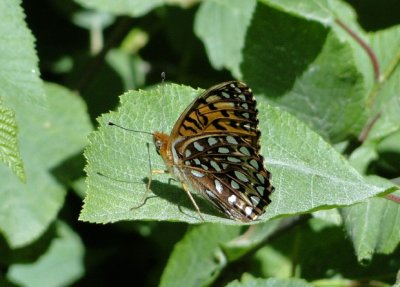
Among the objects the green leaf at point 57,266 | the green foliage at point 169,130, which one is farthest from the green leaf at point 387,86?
the green leaf at point 57,266

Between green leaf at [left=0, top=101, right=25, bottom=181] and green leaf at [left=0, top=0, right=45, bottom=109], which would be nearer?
green leaf at [left=0, top=101, right=25, bottom=181]

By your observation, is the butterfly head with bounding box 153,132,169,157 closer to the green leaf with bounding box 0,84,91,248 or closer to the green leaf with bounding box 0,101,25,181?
the green leaf with bounding box 0,101,25,181

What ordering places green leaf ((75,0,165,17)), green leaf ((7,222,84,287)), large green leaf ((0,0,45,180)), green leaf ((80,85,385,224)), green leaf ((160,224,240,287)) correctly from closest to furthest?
green leaf ((80,85,385,224)) < large green leaf ((0,0,45,180)) < green leaf ((160,224,240,287)) < green leaf ((75,0,165,17)) < green leaf ((7,222,84,287))

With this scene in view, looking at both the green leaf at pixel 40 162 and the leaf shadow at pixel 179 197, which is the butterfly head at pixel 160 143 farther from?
the green leaf at pixel 40 162

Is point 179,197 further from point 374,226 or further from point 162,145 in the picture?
point 374,226

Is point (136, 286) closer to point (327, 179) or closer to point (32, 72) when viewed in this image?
point (32, 72)

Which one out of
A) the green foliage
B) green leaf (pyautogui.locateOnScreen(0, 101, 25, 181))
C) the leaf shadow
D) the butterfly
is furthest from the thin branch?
green leaf (pyautogui.locateOnScreen(0, 101, 25, 181))
